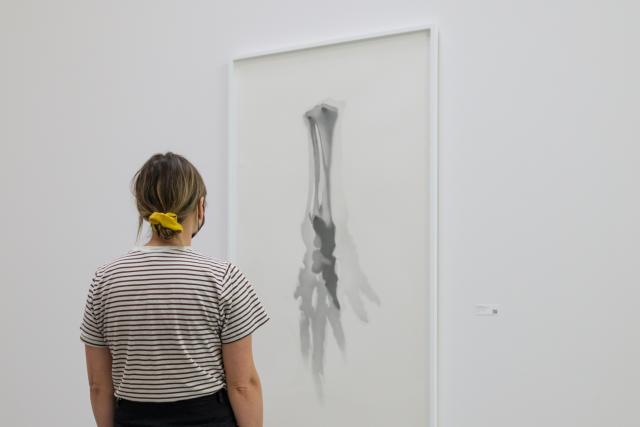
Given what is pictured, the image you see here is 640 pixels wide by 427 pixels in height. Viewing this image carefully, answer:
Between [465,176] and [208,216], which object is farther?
[208,216]

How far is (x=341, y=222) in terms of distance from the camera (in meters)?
→ 2.03

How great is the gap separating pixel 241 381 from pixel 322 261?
64 cm

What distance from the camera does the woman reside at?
142cm

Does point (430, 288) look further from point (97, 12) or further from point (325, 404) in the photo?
point (97, 12)

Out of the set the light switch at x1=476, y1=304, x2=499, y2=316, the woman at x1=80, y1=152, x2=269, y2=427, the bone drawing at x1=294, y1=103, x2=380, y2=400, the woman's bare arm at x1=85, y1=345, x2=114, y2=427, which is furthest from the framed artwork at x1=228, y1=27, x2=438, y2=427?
the woman's bare arm at x1=85, y1=345, x2=114, y2=427

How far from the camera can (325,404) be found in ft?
6.61

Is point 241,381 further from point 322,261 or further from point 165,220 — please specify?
point 322,261

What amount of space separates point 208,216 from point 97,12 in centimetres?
89

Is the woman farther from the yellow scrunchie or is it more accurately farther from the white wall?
the white wall

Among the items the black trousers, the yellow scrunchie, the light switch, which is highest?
the yellow scrunchie

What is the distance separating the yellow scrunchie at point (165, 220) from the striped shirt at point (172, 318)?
0.19ft

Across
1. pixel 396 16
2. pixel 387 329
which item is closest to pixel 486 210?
pixel 387 329

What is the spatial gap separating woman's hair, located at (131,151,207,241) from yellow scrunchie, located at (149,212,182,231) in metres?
0.02

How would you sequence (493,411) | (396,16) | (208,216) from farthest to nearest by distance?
(208,216) → (396,16) → (493,411)
